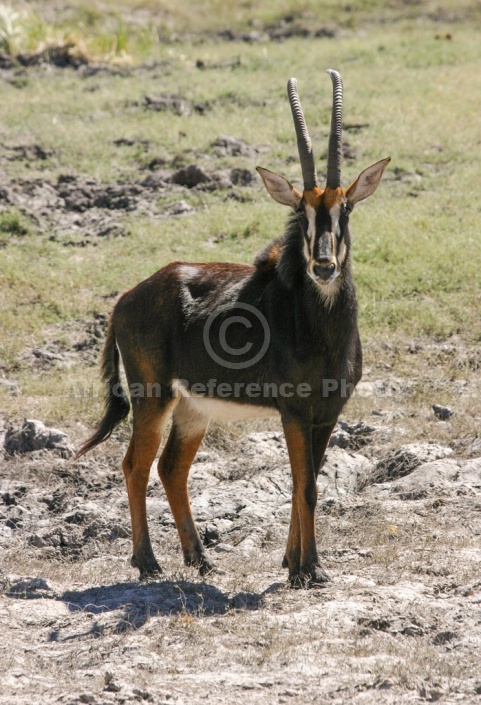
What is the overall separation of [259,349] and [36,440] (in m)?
2.69

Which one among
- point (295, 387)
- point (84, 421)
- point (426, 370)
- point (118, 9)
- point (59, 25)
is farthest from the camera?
point (118, 9)

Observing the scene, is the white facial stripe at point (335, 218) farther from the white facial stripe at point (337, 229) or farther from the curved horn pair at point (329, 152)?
the curved horn pair at point (329, 152)

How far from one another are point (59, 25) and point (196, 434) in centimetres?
1715

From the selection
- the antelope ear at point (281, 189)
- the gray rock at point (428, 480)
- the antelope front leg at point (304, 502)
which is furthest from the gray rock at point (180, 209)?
the antelope front leg at point (304, 502)

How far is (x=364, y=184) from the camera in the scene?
6.95 meters

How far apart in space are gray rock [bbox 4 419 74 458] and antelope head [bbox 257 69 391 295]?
3.02 metres

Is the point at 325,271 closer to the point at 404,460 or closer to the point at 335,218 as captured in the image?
the point at 335,218

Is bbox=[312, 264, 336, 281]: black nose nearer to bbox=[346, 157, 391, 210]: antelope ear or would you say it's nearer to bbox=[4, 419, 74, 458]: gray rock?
bbox=[346, 157, 391, 210]: antelope ear

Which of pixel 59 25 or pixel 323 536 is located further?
pixel 59 25

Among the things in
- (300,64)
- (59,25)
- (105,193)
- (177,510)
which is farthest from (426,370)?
(59,25)

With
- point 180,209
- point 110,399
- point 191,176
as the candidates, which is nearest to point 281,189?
point 110,399

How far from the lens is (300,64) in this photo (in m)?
19.5

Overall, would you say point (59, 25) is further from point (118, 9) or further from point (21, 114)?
point (21, 114)

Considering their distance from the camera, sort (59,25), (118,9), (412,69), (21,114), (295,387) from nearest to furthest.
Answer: (295,387), (21,114), (412,69), (59,25), (118,9)
